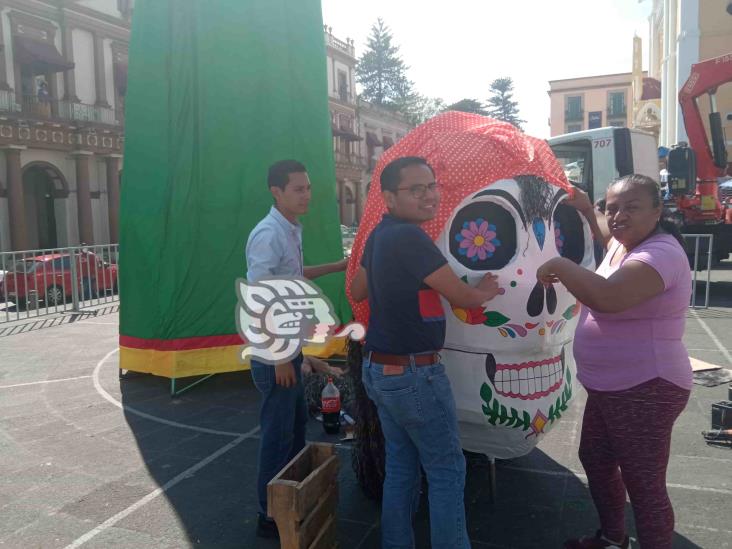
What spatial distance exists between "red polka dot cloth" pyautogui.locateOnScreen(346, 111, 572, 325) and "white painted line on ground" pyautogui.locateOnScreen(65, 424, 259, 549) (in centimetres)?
166

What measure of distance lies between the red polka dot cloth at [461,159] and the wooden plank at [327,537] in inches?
38.8

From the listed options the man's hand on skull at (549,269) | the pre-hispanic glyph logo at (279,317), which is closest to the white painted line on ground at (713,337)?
the pre-hispanic glyph logo at (279,317)

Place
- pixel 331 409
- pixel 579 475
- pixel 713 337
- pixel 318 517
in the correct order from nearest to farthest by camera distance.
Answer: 1. pixel 318 517
2. pixel 579 475
3. pixel 331 409
4. pixel 713 337

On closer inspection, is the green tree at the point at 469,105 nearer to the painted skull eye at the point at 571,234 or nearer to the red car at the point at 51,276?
the red car at the point at 51,276

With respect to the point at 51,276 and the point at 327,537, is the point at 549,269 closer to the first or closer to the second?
the point at 327,537

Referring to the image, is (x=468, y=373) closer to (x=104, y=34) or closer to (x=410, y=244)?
(x=410, y=244)

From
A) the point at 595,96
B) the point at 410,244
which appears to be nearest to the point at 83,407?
the point at 410,244

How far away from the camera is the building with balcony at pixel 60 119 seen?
71.5 ft

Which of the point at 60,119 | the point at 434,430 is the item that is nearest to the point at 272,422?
the point at 434,430

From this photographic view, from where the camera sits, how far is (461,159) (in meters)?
3.17

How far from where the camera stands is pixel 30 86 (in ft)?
76.6

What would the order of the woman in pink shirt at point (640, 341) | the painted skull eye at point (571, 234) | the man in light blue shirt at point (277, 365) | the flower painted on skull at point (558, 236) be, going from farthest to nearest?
the painted skull eye at point (571, 234), the flower painted on skull at point (558, 236), the man in light blue shirt at point (277, 365), the woman in pink shirt at point (640, 341)

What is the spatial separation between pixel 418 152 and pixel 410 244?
3.40ft

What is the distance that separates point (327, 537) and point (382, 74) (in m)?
64.5
